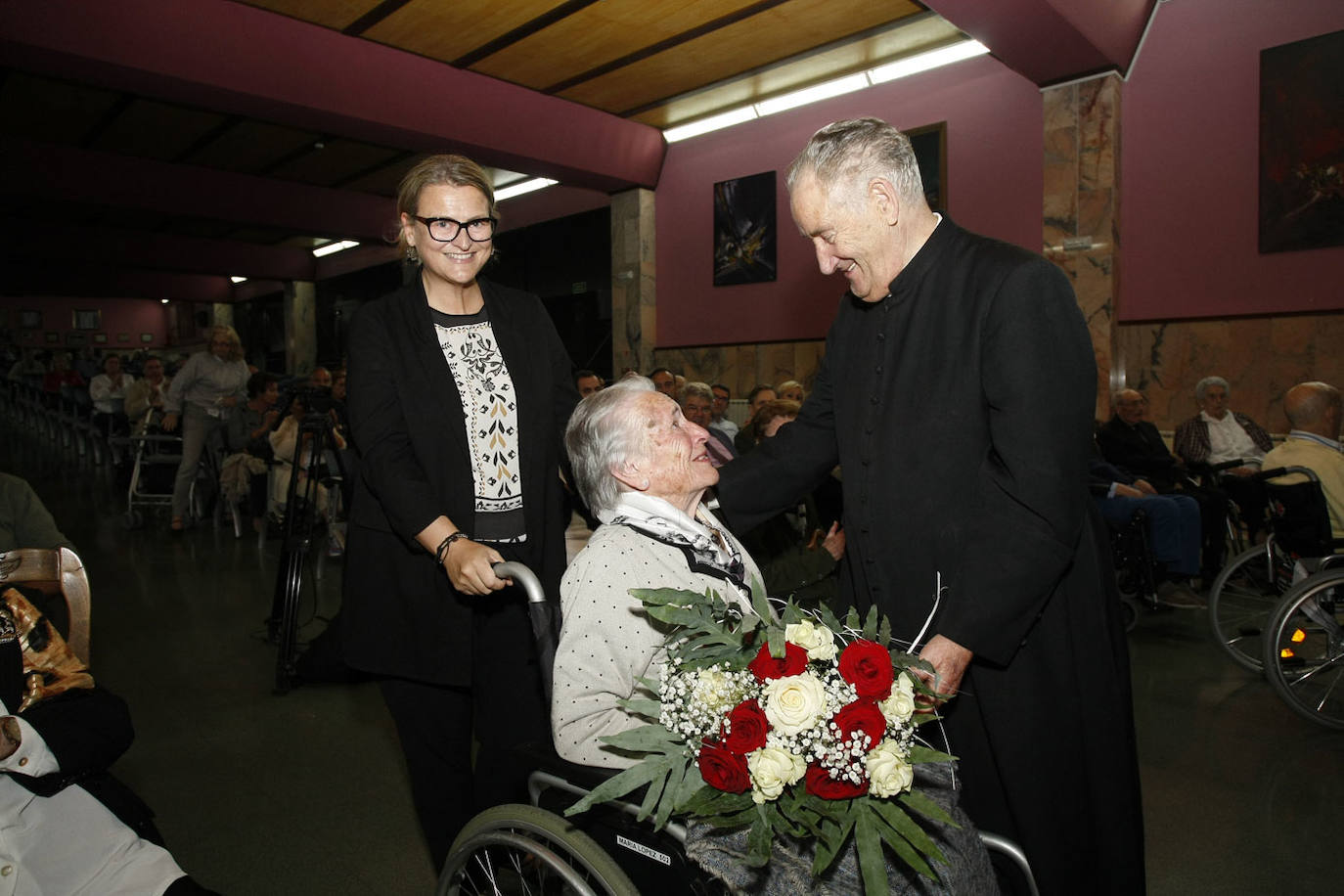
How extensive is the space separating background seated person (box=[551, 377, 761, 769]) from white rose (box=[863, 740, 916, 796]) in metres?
0.34

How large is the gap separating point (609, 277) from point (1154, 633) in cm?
804

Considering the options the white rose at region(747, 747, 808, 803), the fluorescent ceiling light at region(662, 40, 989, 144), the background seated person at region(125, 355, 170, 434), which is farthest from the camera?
the background seated person at region(125, 355, 170, 434)

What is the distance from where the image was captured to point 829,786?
101cm

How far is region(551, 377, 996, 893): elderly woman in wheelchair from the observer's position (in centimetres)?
113

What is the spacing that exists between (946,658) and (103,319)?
29.3 meters

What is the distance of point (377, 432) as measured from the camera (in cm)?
170

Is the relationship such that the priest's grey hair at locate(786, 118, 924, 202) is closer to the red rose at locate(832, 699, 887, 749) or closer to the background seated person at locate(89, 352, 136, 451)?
the red rose at locate(832, 699, 887, 749)

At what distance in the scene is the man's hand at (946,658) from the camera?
1332mm

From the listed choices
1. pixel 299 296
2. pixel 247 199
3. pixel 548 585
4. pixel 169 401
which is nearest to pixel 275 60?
pixel 169 401

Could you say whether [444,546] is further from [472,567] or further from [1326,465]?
[1326,465]

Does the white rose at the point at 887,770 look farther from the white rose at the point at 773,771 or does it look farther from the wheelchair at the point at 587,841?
the wheelchair at the point at 587,841

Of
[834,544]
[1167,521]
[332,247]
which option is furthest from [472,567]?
[332,247]

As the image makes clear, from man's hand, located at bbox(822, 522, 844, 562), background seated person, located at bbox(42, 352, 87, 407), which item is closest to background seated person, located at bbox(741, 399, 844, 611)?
man's hand, located at bbox(822, 522, 844, 562)

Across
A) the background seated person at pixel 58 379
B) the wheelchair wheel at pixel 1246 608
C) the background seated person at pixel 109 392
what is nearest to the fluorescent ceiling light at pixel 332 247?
the background seated person at pixel 58 379
